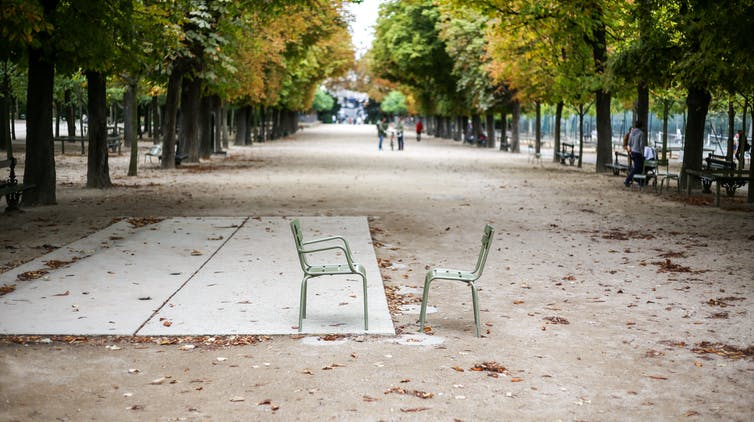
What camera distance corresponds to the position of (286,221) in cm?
1600

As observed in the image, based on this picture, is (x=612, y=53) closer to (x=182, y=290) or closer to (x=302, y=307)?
(x=182, y=290)

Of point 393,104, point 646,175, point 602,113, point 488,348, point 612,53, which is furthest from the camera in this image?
point 393,104

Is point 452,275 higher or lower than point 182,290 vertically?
higher

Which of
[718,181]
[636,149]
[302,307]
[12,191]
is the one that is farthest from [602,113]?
[302,307]

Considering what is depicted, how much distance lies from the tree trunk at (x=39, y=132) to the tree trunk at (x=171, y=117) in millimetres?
11235

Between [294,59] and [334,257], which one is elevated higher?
[294,59]

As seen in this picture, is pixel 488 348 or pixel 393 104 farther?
pixel 393 104

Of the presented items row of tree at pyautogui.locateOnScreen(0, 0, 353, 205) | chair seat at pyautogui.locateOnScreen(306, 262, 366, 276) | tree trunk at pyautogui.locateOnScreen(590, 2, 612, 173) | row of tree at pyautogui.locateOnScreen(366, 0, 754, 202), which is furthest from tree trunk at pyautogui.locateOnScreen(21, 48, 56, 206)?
tree trunk at pyautogui.locateOnScreen(590, 2, 612, 173)

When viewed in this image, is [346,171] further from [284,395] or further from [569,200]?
[284,395]

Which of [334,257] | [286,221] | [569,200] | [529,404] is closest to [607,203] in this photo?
[569,200]

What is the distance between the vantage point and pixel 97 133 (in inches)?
866

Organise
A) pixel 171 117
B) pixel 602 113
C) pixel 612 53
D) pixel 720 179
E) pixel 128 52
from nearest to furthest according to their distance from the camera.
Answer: pixel 128 52 → pixel 720 179 → pixel 171 117 → pixel 602 113 → pixel 612 53

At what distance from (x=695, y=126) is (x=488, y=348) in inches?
672

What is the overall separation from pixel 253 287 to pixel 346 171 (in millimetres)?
21307
